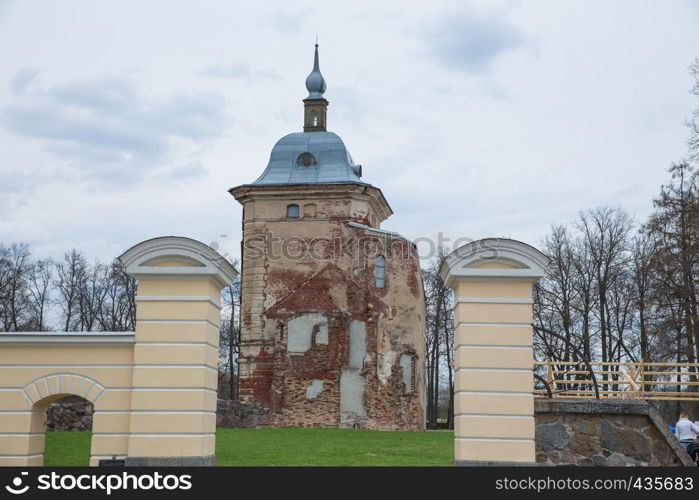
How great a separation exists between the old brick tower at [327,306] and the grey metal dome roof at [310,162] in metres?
0.08

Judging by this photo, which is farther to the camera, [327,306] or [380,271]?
[380,271]

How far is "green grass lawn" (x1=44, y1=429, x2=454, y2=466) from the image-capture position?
55.0ft

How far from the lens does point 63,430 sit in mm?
27141

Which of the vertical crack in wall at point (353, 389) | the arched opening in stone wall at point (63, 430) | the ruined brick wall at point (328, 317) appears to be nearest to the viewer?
the arched opening in stone wall at point (63, 430)

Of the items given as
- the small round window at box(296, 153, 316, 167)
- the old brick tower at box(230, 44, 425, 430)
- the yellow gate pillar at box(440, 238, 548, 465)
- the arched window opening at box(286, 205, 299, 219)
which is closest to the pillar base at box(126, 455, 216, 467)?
the yellow gate pillar at box(440, 238, 548, 465)

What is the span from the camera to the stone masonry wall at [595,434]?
43.3ft

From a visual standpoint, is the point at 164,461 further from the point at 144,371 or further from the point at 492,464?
the point at 492,464

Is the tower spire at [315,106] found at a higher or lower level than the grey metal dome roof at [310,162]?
higher

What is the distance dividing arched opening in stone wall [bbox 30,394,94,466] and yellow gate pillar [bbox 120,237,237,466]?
132 centimetres

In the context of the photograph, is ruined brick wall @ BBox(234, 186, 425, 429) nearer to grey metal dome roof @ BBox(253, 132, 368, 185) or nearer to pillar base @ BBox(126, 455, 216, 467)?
grey metal dome roof @ BBox(253, 132, 368, 185)

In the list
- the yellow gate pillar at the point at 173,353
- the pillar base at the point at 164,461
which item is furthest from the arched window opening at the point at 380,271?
the pillar base at the point at 164,461

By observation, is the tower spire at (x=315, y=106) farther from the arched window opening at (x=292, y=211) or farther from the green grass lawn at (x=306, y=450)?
the green grass lawn at (x=306, y=450)

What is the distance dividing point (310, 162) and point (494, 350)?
84.1 feet

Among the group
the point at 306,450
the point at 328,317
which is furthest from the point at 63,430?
the point at 306,450
